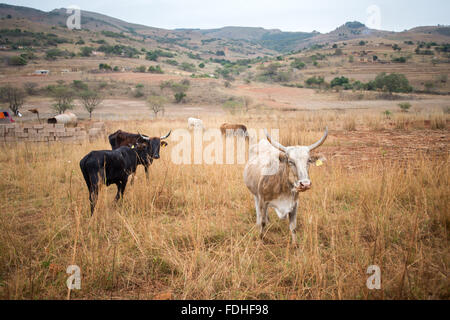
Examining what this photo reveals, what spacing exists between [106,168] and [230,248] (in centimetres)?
302

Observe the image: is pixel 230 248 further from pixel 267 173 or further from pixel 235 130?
pixel 235 130

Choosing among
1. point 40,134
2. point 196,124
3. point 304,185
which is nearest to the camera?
point 304,185

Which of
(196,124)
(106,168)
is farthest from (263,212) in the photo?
(196,124)

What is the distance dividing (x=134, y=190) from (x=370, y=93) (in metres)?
36.1

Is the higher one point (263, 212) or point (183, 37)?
point (183, 37)

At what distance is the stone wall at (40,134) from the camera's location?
10477 mm

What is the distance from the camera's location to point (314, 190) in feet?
16.5

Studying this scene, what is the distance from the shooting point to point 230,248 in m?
3.21

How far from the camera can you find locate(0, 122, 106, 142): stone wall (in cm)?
1048

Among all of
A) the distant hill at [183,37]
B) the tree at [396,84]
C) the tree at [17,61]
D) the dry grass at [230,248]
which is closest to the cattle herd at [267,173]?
the dry grass at [230,248]

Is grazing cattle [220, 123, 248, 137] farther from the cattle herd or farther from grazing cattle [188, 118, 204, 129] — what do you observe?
the cattle herd

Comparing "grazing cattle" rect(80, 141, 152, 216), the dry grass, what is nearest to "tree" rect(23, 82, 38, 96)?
the dry grass

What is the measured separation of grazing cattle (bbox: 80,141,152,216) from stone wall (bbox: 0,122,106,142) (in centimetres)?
735

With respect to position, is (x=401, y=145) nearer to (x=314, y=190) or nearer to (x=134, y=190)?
(x=314, y=190)
